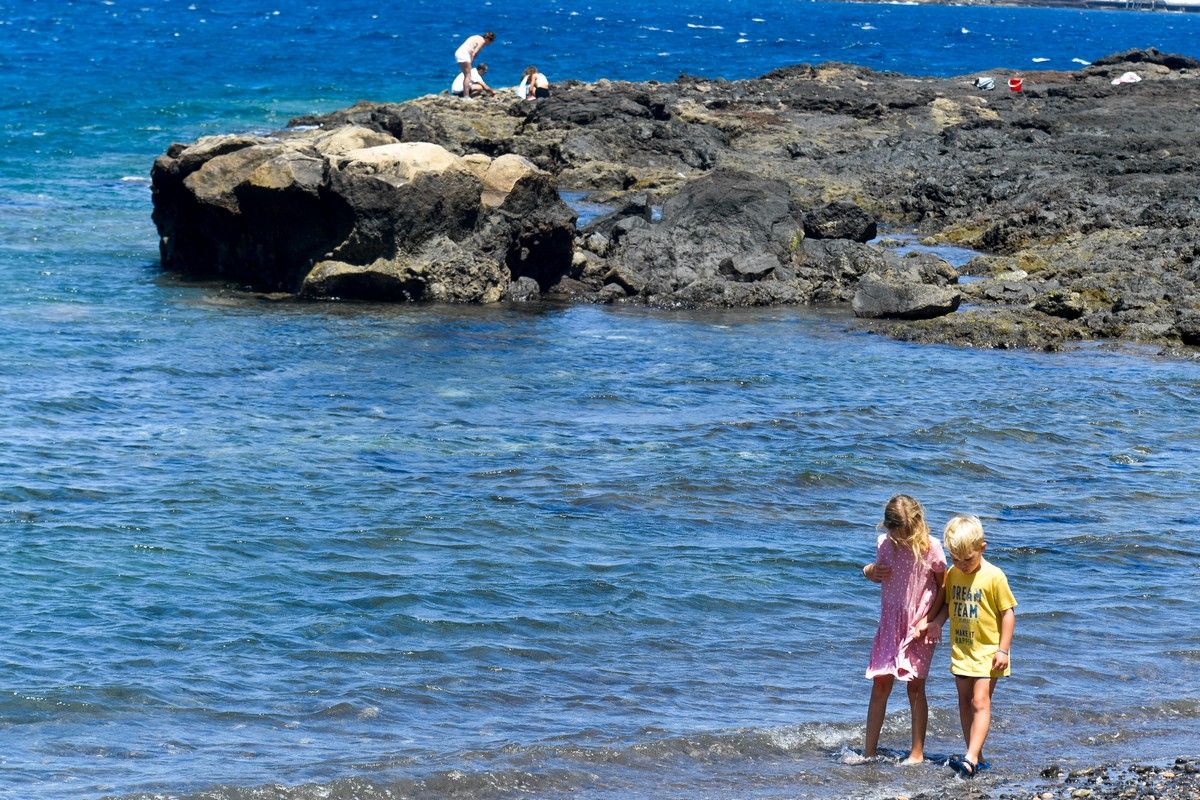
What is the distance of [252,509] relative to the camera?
473 inches

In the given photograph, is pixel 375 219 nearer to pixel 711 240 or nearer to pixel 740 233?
pixel 711 240

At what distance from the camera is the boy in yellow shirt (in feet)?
24.6

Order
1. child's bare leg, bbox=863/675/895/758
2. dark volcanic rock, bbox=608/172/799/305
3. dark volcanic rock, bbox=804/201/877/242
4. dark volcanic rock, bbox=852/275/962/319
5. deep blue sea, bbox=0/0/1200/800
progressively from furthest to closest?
dark volcanic rock, bbox=804/201/877/242, dark volcanic rock, bbox=608/172/799/305, dark volcanic rock, bbox=852/275/962/319, deep blue sea, bbox=0/0/1200/800, child's bare leg, bbox=863/675/895/758

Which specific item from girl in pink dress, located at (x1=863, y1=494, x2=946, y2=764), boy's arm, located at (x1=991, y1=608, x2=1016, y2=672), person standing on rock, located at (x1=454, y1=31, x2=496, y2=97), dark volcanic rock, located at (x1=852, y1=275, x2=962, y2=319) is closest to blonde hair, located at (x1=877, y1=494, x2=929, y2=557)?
girl in pink dress, located at (x1=863, y1=494, x2=946, y2=764)

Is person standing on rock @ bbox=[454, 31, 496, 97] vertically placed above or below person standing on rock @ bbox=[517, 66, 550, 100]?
above

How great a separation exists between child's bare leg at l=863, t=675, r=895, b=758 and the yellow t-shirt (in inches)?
14.4

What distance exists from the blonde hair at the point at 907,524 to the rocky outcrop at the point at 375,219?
45.0 feet

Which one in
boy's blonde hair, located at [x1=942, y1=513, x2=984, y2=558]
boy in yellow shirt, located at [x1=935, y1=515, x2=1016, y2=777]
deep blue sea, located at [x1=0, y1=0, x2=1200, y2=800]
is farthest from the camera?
deep blue sea, located at [x1=0, y1=0, x2=1200, y2=800]

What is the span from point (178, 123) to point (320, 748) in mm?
38679

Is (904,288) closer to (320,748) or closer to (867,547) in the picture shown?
(867,547)

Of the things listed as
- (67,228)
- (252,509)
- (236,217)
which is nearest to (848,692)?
(252,509)

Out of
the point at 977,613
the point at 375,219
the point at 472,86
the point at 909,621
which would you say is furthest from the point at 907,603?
the point at 472,86

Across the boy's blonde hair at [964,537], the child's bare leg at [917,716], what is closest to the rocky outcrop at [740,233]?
the child's bare leg at [917,716]

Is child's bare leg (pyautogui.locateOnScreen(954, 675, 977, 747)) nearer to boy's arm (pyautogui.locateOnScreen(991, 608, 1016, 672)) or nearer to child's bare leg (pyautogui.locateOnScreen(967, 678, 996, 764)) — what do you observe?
child's bare leg (pyautogui.locateOnScreen(967, 678, 996, 764))
